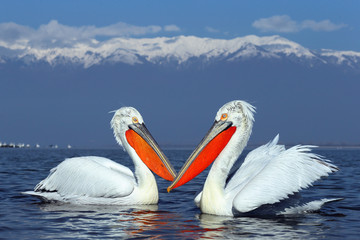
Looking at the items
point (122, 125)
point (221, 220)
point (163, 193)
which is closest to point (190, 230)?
point (221, 220)

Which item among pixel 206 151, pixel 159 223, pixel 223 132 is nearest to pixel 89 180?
pixel 159 223

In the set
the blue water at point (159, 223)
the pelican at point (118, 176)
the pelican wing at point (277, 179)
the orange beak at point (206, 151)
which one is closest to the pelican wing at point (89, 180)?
the pelican at point (118, 176)

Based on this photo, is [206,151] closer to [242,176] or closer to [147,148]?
[242,176]

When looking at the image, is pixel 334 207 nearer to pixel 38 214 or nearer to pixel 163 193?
pixel 163 193

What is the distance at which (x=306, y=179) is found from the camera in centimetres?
747

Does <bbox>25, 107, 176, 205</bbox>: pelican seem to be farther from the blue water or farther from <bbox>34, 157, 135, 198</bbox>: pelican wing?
the blue water

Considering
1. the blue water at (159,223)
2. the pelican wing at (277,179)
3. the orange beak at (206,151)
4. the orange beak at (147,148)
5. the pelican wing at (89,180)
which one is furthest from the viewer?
the orange beak at (147,148)

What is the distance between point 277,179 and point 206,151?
3.66 feet

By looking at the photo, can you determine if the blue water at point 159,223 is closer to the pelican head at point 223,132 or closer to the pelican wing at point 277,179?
the pelican wing at point 277,179

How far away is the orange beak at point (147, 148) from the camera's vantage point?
895cm

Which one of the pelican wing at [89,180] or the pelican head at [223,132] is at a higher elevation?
the pelican head at [223,132]

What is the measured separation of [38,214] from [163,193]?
350 cm

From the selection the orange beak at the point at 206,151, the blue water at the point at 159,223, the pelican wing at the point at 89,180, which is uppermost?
the orange beak at the point at 206,151

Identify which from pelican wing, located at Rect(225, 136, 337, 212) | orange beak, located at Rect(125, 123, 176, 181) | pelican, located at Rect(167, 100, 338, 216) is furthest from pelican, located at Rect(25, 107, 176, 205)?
pelican wing, located at Rect(225, 136, 337, 212)
